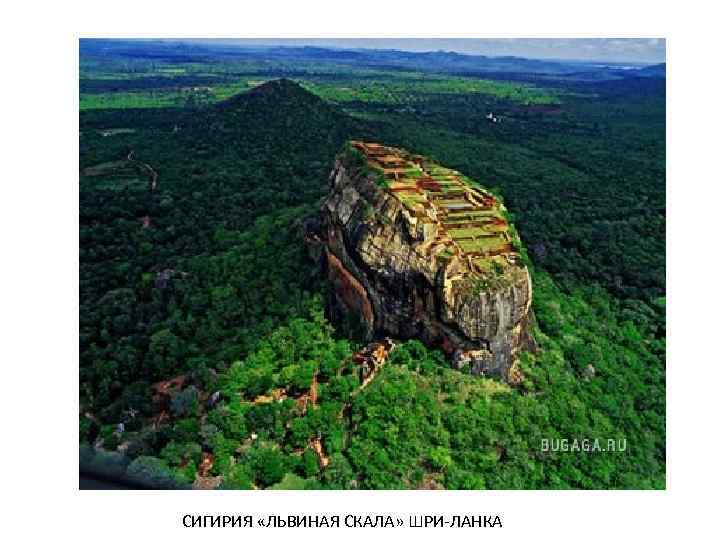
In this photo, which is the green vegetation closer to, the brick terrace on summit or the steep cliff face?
the steep cliff face

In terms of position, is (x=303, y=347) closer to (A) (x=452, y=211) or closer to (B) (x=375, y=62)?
(A) (x=452, y=211)

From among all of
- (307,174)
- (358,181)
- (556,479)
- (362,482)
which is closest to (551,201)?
(307,174)

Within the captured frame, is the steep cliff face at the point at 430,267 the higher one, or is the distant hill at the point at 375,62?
the distant hill at the point at 375,62

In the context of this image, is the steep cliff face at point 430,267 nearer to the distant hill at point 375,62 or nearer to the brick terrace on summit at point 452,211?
the brick terrace on summit at point 452,211

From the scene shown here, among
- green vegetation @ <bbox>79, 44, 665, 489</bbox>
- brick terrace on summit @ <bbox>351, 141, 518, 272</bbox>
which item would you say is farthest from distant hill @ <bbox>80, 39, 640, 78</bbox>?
brick terrace on summit @ <bbox>351, 141, 518, 272</bbox>

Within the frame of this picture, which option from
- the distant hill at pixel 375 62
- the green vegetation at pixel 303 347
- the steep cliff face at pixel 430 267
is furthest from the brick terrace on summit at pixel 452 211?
the distant hill at pixel 375 62
